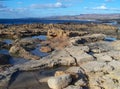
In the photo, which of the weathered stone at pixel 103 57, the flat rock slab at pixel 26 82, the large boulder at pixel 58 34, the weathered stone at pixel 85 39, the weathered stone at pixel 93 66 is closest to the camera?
the flat rock slab at pixel 26 82

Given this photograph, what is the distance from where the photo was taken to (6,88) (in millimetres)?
12508

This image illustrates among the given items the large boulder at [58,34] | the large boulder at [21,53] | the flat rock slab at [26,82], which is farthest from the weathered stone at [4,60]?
the large boulder at [58,34]

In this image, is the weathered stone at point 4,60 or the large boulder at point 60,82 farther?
the weathered stone at point 4,60

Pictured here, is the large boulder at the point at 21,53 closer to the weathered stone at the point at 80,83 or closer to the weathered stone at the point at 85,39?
the weathered stone at the point at 85,39

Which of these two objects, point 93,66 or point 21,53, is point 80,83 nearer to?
point 93,66

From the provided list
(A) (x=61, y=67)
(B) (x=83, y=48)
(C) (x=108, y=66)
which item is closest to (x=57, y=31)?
(B) (x=83, y=48)

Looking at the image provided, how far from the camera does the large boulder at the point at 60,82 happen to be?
12133 millimetres

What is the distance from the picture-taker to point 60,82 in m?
12.2

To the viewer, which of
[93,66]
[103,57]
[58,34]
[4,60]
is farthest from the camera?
[58,34]

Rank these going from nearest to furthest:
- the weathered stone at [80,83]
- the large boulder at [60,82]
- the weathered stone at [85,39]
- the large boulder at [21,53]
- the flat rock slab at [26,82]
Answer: the large boulder at [60,82], the weathered stone at [80,83], the flat rock slab at [26,82], the large boulder at [21,53], the weathered stone at [85,39]

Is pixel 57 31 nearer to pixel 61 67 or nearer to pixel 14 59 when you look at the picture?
pixel 14 59

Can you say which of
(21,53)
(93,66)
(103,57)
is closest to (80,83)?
(93,66)

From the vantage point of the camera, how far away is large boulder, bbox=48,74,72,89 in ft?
39.8

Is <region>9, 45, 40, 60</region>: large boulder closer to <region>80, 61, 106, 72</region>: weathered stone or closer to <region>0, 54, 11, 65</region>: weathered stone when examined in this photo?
<region>0, 54, 11, 65</region>: weathered stone
